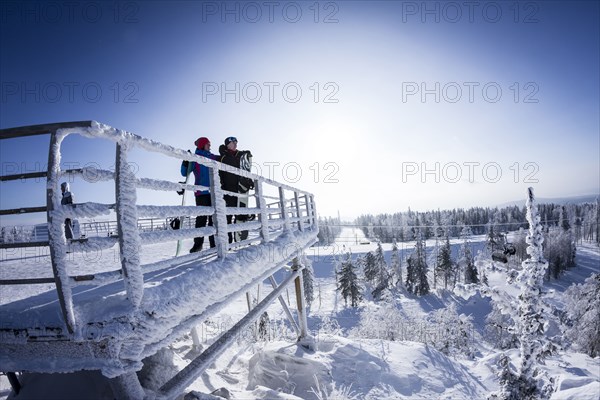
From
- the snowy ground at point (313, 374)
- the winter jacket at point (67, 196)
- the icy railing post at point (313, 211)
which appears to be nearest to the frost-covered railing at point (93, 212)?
the snowy ground at point (313, 374)

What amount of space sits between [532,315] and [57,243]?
1093cm

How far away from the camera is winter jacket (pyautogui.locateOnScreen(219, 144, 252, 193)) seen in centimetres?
474

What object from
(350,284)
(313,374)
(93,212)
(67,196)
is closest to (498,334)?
(350,284)

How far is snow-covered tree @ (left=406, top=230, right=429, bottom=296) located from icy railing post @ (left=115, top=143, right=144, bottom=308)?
214 feet

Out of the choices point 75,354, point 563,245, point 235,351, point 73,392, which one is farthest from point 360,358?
point 563,245

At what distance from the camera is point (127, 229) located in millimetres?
1575

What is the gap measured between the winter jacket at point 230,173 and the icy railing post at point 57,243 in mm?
3123

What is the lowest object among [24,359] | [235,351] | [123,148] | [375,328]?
[375,328]

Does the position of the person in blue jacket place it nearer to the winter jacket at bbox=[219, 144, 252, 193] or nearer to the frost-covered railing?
the winter jacket at bbox=[219, 144, 252, 193]

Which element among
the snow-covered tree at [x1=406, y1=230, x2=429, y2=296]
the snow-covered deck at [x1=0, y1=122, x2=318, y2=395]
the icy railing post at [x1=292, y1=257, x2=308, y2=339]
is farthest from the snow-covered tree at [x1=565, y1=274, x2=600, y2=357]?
the snow-covered tree at [x1=406, y1=230, x2=429, y2=296]

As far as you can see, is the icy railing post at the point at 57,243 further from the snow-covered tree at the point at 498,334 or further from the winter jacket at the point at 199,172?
the snow-covered tree at the point at 498,334

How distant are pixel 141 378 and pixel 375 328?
120ft

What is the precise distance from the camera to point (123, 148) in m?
1.62

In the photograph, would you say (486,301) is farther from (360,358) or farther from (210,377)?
(210,377)
